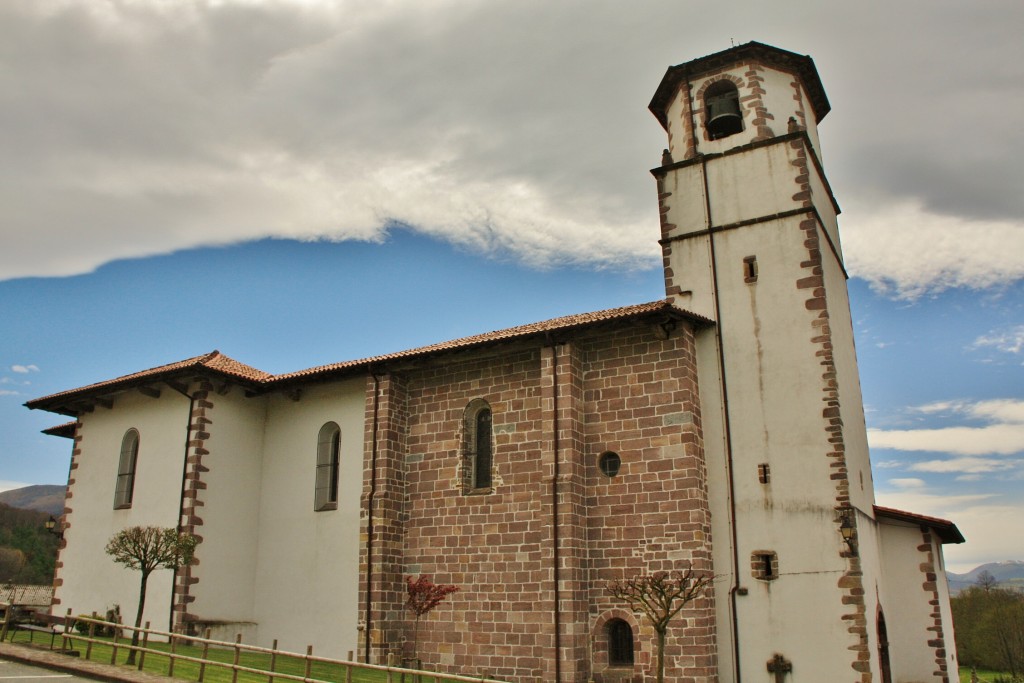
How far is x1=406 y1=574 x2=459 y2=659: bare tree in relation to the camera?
17766mm

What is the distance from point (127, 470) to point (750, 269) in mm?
17069

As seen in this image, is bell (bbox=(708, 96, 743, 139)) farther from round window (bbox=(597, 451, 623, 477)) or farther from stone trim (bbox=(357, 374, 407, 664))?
stone trim (bbox=(357, 374, 407, 664))

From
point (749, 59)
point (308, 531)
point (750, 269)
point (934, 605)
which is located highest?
point (749, 59)

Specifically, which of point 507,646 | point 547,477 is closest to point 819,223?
point 547,477

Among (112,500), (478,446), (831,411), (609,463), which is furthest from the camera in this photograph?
(112,500)

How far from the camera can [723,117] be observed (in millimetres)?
19500

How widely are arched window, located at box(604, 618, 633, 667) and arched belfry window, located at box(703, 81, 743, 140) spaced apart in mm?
11411

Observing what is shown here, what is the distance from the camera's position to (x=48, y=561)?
48.6 meters

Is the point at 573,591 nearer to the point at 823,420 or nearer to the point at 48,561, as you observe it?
the point at 823,420

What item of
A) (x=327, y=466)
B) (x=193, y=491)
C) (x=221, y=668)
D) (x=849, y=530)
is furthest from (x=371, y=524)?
(x=849, y=530)

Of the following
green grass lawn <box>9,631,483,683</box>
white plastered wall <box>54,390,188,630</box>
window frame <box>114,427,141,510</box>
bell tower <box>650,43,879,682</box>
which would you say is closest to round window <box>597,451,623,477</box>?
bell tower <box>650,43,879,682</box>

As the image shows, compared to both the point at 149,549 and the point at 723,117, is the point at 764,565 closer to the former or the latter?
the point at 723,117

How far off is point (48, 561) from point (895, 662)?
47919 mm

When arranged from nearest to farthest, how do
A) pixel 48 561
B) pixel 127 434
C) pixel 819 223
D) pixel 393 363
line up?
pixel 819 223 < pixel 393 363 < pixel 127 434 < pixel 48 561
